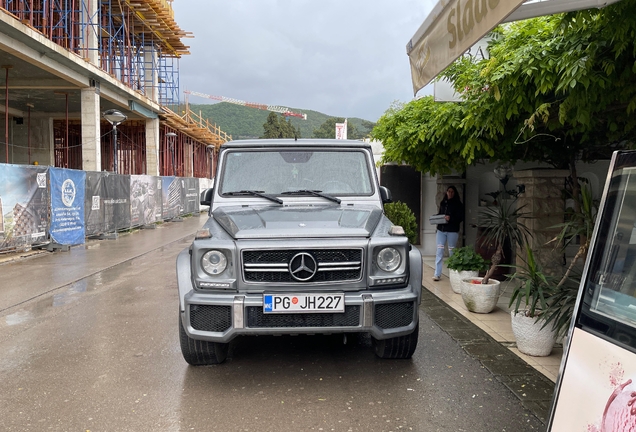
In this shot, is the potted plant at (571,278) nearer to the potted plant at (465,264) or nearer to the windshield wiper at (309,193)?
the windshield wiper at (309,193)

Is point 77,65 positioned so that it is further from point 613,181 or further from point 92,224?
point 613,181

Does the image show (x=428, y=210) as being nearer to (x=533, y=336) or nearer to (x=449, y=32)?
(x=533, y=336)

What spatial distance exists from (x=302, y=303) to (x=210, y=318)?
738mm

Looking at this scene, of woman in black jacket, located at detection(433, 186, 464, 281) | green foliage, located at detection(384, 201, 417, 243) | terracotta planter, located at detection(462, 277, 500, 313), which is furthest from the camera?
green foliage, located at detection(384, 201, 417, 243)

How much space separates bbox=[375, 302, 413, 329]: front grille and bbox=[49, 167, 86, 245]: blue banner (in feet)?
37.1

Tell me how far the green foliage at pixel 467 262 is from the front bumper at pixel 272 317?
12.3ft

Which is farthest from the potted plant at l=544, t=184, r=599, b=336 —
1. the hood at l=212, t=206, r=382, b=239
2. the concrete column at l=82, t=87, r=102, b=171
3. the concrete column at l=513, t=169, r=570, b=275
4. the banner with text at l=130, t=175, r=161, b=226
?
the concrete column at l=82, t=87, r=102, b=171

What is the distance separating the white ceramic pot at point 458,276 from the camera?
7684 millimetres

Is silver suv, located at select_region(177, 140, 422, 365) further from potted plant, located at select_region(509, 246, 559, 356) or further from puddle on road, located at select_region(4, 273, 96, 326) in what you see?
puddle on road, located at select_region(4, 273, 96, 326)

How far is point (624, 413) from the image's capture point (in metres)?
1.67

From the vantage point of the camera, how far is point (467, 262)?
25.3 ft

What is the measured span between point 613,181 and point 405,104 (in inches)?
359

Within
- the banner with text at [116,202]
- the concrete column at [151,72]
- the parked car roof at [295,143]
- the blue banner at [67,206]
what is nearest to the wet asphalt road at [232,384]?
the parked car roof at [295,143]

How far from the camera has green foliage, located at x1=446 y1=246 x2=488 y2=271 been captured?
25.3 feet
